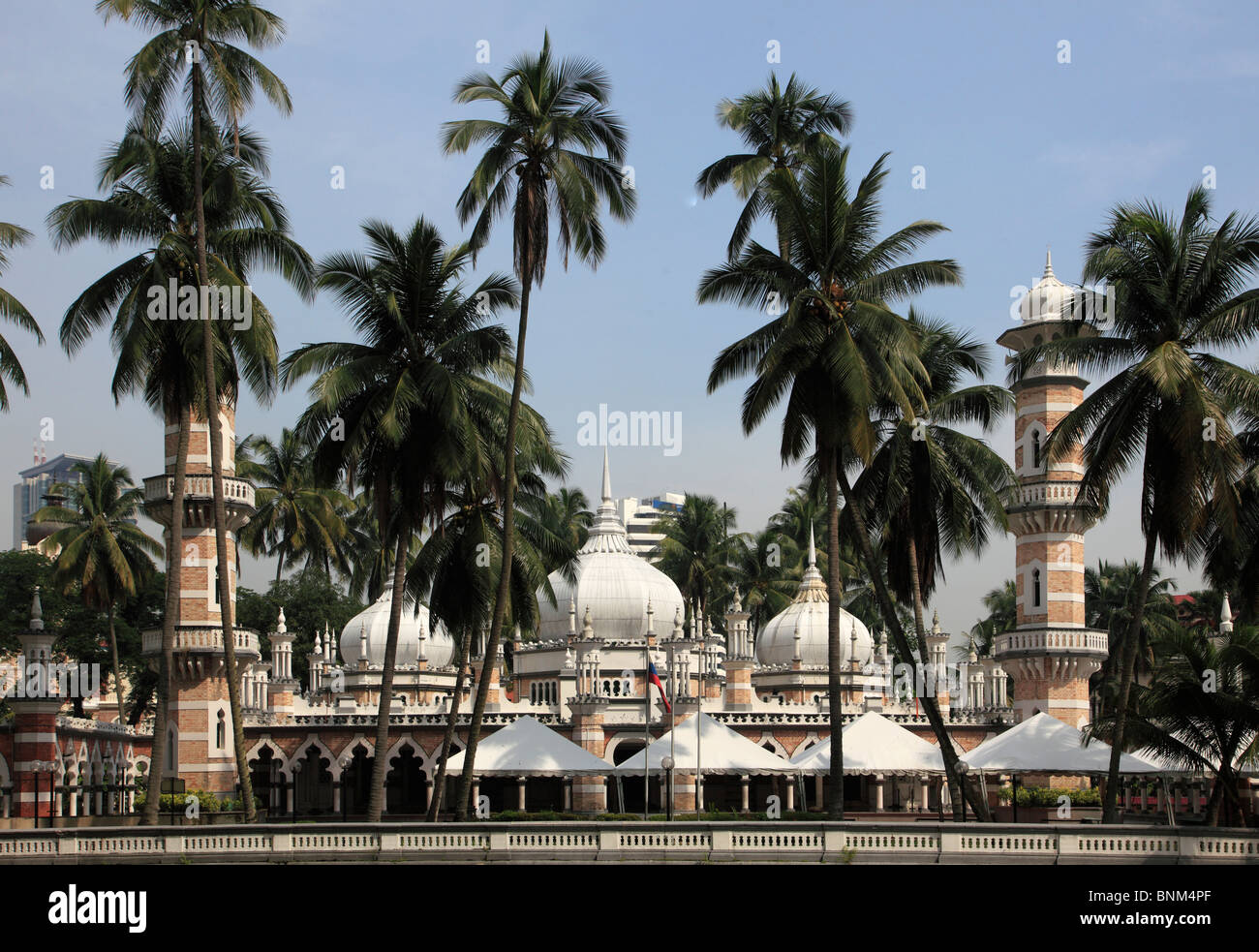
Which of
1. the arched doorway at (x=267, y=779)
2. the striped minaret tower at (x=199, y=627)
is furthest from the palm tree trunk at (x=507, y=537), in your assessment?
the arched doorway at (x=267, y=779)

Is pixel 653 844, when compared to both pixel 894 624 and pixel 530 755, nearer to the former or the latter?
pixel 894 624

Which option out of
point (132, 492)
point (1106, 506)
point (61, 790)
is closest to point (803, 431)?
point (1106, 506)

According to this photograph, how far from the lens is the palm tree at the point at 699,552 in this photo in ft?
294

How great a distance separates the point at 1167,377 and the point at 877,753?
57.4 ft

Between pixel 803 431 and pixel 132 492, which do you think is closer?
pixel 803 431

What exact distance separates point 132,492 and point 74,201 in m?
31.4

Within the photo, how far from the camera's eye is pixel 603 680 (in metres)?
66.9

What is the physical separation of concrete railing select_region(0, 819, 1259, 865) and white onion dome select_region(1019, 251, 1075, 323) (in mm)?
26810

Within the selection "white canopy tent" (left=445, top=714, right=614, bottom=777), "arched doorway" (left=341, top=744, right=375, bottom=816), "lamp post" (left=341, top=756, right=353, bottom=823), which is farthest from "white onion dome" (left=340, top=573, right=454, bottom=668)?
"white canopy tent" (left=445, top=714, right=614, bottom=777)

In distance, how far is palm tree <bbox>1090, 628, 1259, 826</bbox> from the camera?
1336 inches

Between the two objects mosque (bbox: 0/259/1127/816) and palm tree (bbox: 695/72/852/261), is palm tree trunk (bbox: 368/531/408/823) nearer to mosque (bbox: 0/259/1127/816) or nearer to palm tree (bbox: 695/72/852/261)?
mosque (bbox: 0/259/1127/816)

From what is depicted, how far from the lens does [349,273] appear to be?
36.1 meters

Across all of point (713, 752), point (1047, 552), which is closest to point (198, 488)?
point (713, 752)
